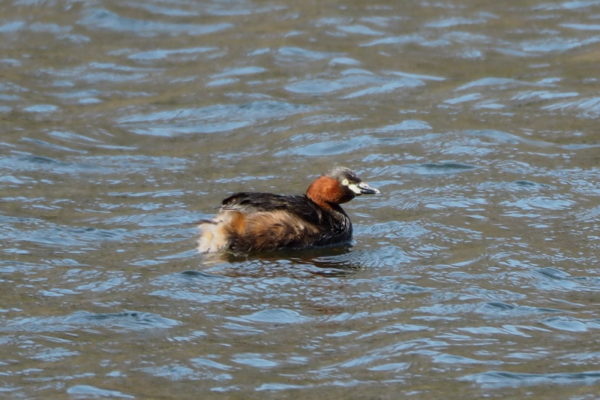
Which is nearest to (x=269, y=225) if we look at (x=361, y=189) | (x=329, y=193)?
(x=329, y=193)

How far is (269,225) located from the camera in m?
8.55

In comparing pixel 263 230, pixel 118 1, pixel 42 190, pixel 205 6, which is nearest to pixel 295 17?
pixel 205 6

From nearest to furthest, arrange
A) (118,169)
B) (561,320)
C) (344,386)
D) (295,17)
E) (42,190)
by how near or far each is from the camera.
Result: (344,386), (561,320), (42,190), (118,169), (295,17)

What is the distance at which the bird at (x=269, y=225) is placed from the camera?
8.49m

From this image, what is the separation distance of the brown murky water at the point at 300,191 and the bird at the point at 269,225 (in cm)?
14

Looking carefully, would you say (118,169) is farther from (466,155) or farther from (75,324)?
(75,324)

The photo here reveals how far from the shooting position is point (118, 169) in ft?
35.7

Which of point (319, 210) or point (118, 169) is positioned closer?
point (319, 210)

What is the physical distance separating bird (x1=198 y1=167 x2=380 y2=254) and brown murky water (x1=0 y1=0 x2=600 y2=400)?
137mm

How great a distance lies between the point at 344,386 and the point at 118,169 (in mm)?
5206

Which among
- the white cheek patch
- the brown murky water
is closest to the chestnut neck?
the white cheek patch

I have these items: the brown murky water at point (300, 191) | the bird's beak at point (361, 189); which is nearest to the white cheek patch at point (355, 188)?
the bird's beak at point (361, 189)

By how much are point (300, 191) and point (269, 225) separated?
1.75 meters

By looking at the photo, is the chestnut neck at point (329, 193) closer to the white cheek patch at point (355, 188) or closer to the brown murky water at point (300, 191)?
the white cheek patch at point (355, 188)
